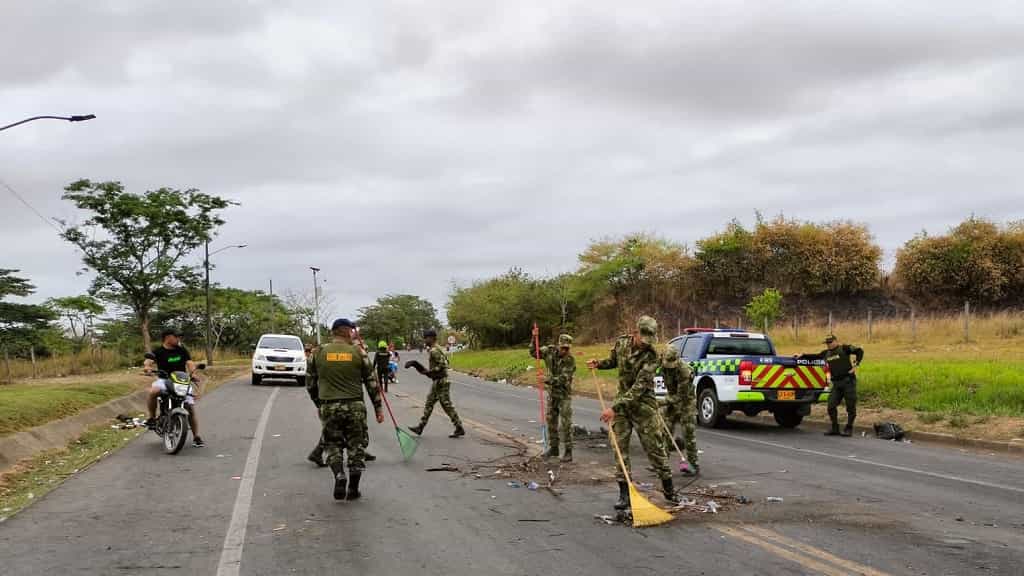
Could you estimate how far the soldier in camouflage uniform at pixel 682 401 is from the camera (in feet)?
32.3

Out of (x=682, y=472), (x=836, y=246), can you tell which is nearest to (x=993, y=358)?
(x=682, y=472)

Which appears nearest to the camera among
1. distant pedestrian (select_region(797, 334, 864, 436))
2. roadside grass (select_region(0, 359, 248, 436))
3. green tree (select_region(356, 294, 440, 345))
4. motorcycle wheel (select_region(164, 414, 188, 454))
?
motorcycle wheel (select_region(164, 414, 188, 454))

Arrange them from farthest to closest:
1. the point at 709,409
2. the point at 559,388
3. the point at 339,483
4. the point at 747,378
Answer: the point at 709,409 < the point at 747,378 < the point at 559,388 < the point at 339,483

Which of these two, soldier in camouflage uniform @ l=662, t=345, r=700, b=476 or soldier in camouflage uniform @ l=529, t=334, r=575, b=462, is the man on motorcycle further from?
soldier in camouflage uniform @ l=662, t=345, r=700, b=476

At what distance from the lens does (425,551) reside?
6.20m

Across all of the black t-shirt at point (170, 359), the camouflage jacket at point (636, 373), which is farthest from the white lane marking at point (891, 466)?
the black t-shirt at point (170, 359)

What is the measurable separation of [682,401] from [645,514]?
3.63 m

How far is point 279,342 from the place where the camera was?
28969 millimetres

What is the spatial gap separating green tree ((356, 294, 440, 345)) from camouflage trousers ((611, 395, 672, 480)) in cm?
10302

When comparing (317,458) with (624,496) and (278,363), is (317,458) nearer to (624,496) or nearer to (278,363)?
(624,496)

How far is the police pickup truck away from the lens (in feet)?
48.8

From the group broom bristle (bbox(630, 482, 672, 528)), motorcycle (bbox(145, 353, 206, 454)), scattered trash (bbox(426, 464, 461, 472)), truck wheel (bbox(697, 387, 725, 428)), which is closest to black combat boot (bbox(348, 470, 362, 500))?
scattered trash (bbox(426, 464, 461, 472))

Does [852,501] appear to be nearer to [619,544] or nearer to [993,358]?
[619,544]

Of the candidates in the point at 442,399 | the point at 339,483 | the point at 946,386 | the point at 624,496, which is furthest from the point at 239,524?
the point at 946,386
